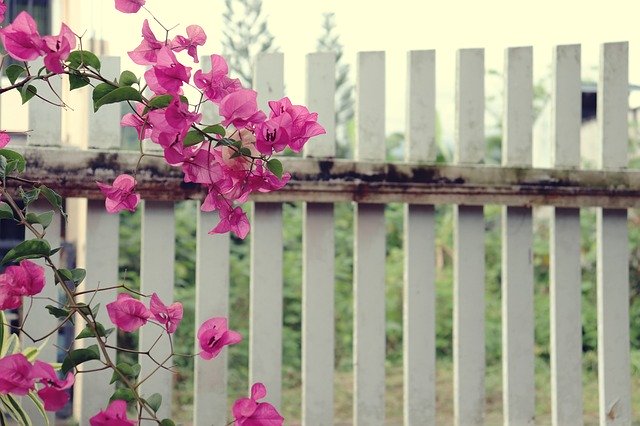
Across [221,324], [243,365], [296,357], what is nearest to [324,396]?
[221,324]

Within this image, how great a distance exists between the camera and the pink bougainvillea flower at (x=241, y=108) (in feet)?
3.75

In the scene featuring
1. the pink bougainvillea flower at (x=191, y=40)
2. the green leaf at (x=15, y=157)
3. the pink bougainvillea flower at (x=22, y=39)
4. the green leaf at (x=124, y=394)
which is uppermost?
the pink bougainvillea flower at (x=191, y=40)

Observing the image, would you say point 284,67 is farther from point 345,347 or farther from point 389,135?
point 389,135

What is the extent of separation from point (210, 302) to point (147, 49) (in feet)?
3.50

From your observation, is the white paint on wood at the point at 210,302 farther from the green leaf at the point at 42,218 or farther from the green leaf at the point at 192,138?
the green leaf at the point at 192,138

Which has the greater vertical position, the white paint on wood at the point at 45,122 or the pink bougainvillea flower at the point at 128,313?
the white paint on wood at the point at 45,122

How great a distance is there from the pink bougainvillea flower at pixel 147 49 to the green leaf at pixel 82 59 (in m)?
0.07

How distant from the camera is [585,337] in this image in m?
4.80

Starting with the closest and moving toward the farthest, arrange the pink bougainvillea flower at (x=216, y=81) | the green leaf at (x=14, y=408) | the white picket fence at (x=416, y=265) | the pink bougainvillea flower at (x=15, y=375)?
the pink bougainvillea flower at (x=15, y=375), the pink bougainvillea flower at (x=216, y=81), the green leaf at (x=14, y=408), the white picket fence at (x=416, y=265)

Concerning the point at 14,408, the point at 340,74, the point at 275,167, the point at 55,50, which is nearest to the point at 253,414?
the point at 275,167

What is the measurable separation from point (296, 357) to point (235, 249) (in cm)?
92

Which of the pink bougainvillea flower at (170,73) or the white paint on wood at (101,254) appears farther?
the white paint on wood at (101,254)

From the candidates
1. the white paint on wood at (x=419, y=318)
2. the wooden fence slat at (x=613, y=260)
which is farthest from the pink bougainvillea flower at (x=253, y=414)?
the wooden fence slat at (x=613, y=260)

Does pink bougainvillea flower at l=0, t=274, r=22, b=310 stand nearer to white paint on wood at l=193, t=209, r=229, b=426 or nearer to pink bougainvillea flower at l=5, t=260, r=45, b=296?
pink bougainvillea flower at l=5, t=260, r=45, b=296
